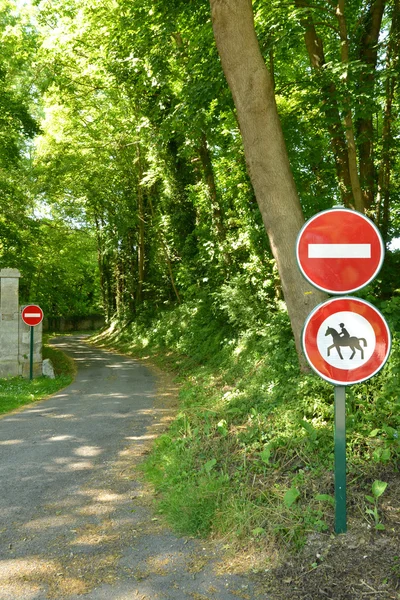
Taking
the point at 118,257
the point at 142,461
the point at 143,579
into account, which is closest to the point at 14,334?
the point at 142,461

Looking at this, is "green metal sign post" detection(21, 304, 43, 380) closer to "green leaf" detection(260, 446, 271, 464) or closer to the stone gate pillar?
the stone gate pillar

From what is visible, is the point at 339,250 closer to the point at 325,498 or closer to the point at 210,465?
the point at 325,498

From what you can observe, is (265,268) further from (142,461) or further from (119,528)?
(119,528)

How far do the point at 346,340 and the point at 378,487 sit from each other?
1.33 metres

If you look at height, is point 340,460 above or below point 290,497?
above

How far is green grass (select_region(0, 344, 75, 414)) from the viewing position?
11469 mm

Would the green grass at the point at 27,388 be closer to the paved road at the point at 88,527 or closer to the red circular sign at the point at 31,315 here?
the red circular sign at the point at 31,315

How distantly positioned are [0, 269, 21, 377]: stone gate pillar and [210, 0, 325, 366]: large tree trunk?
11.7 m

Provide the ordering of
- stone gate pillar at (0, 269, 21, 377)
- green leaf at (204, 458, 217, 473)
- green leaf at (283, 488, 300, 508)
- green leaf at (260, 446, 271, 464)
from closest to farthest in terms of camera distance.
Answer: green leaf at (283, 488, 300, 508) → green leaf at (260, 446, 271, 464) → green leaf at (204, 458, 217, 473) → stone gate pillar at (0, 269, 21, 377)

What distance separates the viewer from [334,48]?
11523 mm

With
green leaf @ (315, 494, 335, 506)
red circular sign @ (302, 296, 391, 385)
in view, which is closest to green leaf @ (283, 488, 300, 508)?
green leaf @ (315, 494, 335, 506)

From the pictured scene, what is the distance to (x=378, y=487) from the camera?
4.18m

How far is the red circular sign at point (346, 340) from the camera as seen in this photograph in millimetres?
3760

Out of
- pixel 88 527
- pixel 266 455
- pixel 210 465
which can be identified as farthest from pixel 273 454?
pixel 88 527
